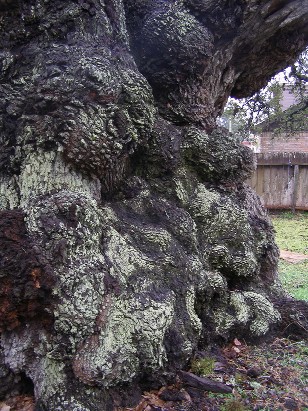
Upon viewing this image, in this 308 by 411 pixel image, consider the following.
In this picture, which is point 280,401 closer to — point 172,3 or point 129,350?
point 129,350

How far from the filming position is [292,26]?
12.2ft

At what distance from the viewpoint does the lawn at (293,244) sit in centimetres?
596

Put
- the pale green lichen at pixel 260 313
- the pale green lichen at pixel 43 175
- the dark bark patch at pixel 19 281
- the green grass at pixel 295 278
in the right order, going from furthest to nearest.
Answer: the green grass at pixel 295 278
the pale green lichen at pixel 260 313
the pale green lichen at pixel 43 175
the dark bark patch at pixel 19 281

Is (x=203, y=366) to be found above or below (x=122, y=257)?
below

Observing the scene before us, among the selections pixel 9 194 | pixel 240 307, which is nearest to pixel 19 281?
pixel 9 194

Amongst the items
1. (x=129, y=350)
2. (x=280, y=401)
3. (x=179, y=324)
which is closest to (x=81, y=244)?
(x=129, y=350)

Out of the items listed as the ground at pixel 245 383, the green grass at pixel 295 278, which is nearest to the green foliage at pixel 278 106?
the green grass at pixel 295 278

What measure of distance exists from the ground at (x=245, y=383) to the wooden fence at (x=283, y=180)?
1177 cm

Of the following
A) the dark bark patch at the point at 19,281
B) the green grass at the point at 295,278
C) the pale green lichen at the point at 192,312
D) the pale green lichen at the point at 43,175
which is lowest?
the green grass at the point at 295,278

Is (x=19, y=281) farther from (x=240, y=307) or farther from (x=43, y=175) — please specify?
(x=240, y=307)

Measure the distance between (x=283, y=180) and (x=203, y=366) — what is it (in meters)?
12.9

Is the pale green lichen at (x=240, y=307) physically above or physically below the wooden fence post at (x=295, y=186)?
below

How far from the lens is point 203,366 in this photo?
8.50ft

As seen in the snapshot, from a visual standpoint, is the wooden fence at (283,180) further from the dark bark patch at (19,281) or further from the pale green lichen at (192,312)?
the dark bark patch at (19,281)
